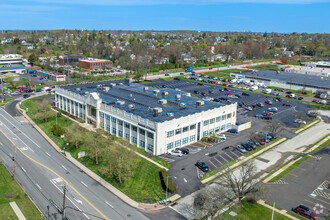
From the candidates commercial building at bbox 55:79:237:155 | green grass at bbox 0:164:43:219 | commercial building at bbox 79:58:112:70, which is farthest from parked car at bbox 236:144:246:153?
commercial building at bbox 79:58:112:70

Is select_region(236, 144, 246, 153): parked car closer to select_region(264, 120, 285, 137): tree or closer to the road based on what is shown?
select_region(264, 120, 285, 137): tree

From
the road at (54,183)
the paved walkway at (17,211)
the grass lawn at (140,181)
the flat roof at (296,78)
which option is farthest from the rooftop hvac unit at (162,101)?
the flat roof at (296,78)

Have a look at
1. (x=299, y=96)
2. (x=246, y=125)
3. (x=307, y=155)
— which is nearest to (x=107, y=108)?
(x=246, y=125)

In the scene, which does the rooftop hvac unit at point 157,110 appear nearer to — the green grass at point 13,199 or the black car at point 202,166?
the black car at point 202,166

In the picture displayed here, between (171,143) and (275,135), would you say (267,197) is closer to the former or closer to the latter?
(171,143)

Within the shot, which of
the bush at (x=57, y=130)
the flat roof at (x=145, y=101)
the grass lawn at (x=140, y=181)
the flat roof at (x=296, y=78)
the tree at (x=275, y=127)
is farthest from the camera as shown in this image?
the flat roof at (x=296, y=78)

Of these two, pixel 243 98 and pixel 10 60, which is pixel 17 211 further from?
pixel 10 60
